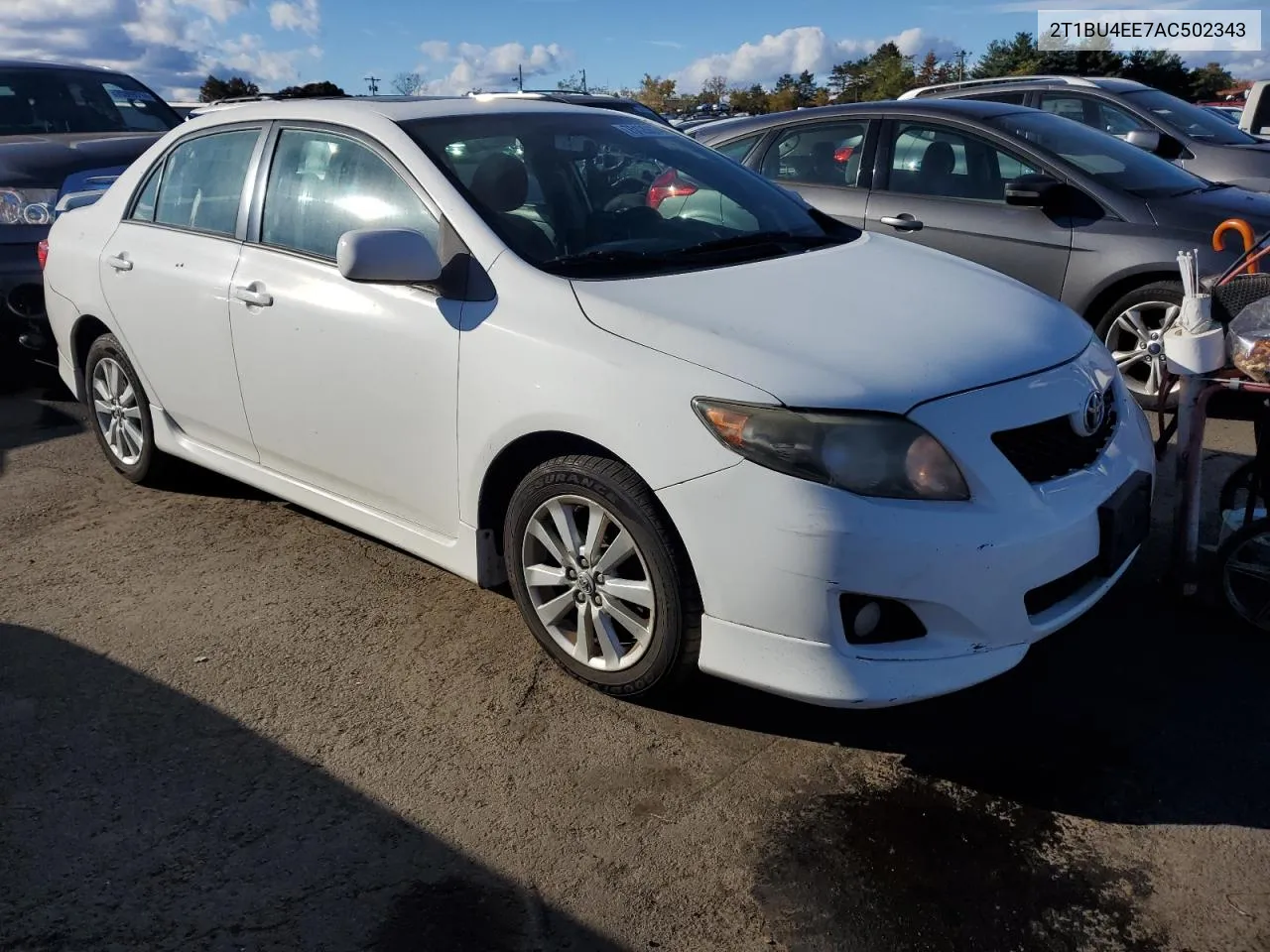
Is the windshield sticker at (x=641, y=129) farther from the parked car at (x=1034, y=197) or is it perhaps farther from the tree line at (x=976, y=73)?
the tree line at (x=976, y=73)

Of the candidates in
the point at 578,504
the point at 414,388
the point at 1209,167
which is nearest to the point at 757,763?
the point at 578,504

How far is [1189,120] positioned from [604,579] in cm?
812

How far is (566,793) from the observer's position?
2.86m

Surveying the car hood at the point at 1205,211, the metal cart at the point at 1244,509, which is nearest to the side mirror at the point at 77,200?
the metal cart at the point at 1244,509

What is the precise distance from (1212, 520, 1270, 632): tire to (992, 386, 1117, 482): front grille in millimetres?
759

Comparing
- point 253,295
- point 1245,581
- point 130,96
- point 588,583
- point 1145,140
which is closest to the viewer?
point 588,583

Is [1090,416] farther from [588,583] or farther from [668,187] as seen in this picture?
[668,187]

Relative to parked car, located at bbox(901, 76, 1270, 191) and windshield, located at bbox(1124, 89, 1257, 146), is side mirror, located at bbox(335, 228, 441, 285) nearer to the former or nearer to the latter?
parked car, located at bbox(901, 76, 1270, 191)

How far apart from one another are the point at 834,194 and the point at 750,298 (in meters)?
3.99

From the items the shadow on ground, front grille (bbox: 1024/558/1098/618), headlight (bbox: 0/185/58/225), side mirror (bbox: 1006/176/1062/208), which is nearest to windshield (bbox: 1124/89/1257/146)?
side mirror (bbox: 1006/176/1062/208)

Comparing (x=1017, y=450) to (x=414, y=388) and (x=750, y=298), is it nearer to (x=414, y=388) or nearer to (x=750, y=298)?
(x=750, y=298)

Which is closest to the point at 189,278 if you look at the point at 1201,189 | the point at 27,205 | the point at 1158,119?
the point at 27,205

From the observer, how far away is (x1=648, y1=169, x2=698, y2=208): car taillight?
12.7 feet

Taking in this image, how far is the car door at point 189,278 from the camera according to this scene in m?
4.18
